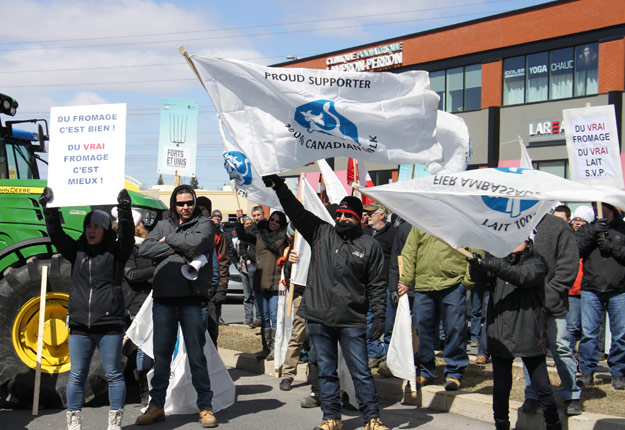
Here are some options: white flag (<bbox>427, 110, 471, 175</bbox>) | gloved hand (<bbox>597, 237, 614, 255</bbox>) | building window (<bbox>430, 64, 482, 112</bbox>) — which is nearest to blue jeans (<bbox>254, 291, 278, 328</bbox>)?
white flag (<bbox>427, 110, 471, 175</bbox>)

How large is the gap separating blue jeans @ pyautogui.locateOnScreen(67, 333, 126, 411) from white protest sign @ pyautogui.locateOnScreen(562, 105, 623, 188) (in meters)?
5.26

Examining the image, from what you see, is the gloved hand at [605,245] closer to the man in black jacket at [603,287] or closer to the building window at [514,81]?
the man in black jacket at [603,287]

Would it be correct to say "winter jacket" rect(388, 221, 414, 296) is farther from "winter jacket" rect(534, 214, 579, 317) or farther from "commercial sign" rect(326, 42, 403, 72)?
"commercial sign" rect(326, 42, 403, 72)

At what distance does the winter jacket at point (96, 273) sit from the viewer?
19.2 feet

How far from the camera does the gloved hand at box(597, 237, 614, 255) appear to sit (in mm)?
7691

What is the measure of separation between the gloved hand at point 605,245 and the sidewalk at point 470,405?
6.83 ft

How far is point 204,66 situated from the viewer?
6.11m

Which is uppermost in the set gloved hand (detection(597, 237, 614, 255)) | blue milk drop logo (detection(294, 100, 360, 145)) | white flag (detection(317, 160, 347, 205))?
blue milk drop logo (detection(294, 100, 360, 145))

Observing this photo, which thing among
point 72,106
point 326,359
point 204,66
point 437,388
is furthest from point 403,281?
point 72,106

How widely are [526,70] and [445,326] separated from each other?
24481 millimetres

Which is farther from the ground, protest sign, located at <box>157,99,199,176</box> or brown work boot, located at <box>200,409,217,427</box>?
protest sign, located at <box>157,99,199,176</box>

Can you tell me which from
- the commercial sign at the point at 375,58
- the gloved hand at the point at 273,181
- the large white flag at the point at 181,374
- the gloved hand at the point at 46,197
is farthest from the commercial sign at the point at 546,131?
the gloved hand at the point at 46,197

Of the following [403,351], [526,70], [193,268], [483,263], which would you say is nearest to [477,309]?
[403,351]

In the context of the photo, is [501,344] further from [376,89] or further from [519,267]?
[376,89]
